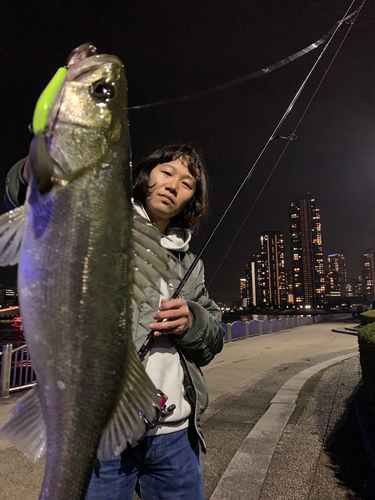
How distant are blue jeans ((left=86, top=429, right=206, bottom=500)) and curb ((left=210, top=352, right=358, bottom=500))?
8.23 feet

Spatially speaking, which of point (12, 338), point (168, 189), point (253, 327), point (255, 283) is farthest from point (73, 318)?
point (255, 283)

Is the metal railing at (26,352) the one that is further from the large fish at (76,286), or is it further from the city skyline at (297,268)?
the city skyline at (297,268)

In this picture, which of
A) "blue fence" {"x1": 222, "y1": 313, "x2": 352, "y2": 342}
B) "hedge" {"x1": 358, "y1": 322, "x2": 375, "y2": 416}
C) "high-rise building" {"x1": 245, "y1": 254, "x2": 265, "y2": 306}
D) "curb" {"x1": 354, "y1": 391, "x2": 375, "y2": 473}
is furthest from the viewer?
"high-rise building" {"x1": 245, "y1": 254, "x2": 265, "y2": 306}

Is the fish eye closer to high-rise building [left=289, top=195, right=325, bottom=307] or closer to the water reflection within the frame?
the water reflection

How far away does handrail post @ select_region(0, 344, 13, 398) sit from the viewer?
23.7 feet

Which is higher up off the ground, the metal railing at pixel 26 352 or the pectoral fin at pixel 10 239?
the pectoral fin at pixel 10 239

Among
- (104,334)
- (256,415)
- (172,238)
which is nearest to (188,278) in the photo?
(172,238)

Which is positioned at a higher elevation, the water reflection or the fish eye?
the fish eye

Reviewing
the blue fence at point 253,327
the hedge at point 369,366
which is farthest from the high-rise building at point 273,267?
the hedge at point 369,366

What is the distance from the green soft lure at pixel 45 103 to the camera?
120cm

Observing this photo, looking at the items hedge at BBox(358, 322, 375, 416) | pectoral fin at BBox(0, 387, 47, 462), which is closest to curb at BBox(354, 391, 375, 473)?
hedge at BBox(358, 322, 375, 416)

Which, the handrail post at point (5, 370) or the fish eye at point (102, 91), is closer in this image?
the fish eye at point (102, 91)

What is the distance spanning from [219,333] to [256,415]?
17.9 ft

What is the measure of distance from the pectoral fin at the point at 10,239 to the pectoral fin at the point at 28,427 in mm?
498
